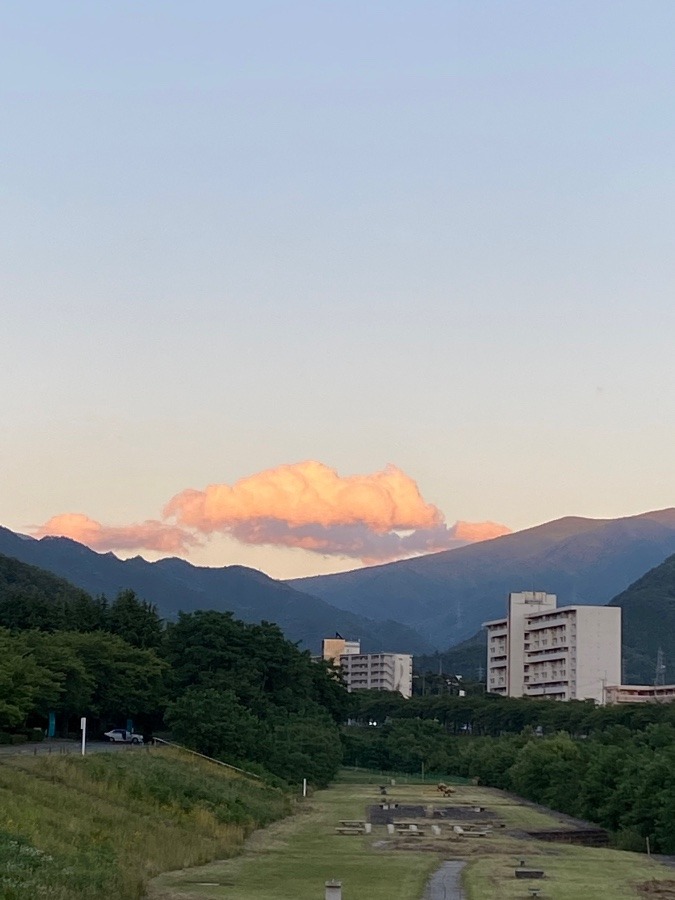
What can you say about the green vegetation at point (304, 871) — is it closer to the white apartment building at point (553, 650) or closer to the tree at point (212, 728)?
the tree at point (212, 728)

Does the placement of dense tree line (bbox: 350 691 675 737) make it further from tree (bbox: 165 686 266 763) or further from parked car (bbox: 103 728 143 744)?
parked car (bbox: 103 728 143 744)

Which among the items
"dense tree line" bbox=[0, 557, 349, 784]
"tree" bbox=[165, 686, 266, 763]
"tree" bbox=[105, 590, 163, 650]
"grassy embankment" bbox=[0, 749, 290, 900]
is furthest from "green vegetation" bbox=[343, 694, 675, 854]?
"tree" bbox=[105, 590, 163, 650]

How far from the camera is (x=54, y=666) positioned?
5831 centimetres

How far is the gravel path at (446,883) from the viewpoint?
1029 inches

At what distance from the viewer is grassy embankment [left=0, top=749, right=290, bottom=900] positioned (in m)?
22.4

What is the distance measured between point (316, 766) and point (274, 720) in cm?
594

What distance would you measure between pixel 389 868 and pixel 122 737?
37795mm

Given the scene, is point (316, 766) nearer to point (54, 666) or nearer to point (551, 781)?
point (551, 781)

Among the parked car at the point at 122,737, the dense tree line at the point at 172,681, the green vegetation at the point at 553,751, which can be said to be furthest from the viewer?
the parked car at the point at 122,737

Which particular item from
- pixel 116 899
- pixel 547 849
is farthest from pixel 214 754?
pixel 116 899

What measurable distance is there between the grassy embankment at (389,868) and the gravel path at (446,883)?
0.21 metres

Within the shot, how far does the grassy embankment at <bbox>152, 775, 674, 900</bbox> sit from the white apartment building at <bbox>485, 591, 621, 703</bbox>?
93031mm

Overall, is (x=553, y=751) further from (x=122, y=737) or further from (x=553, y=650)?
(x=553, y=650)

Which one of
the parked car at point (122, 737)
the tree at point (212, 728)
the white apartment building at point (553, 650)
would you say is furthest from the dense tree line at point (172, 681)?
the white apartment building at point (553, 650)
